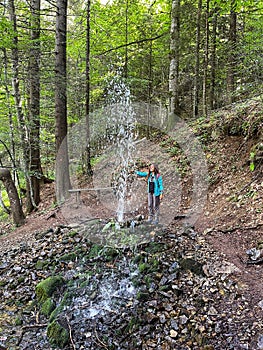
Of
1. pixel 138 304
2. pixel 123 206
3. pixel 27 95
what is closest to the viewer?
pixel 138 304

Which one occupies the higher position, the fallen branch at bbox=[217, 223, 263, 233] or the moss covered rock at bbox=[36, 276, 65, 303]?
the fallen branch at bbox=[217, 223, 263, 233]

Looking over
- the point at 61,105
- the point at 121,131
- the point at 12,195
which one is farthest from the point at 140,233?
the point at 121,131

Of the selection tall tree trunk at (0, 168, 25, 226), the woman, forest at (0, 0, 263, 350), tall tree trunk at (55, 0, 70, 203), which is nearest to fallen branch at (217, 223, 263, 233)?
forest at (0, 0, 263, 350)

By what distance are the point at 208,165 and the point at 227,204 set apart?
7.12ft

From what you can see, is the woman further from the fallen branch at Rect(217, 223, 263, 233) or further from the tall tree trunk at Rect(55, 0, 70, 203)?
the tall tree trunk at Rect(55, 0, 70, 203)

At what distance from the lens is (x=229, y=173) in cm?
678

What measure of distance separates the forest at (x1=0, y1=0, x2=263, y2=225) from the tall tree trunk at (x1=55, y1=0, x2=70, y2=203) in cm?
3

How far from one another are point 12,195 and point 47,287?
4.29m

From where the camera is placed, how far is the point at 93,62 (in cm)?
1160

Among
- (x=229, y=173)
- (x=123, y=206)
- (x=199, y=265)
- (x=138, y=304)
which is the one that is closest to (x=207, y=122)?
(x=229, y=173)

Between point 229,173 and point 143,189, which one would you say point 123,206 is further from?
point 229,173

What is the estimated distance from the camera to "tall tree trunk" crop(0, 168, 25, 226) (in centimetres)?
744

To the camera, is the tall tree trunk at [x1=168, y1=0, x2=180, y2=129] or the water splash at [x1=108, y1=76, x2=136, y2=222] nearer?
the tall tree trunk at [x1=168, y1=0, x2=180, y2=129]

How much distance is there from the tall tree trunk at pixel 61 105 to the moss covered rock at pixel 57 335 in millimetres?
5147
